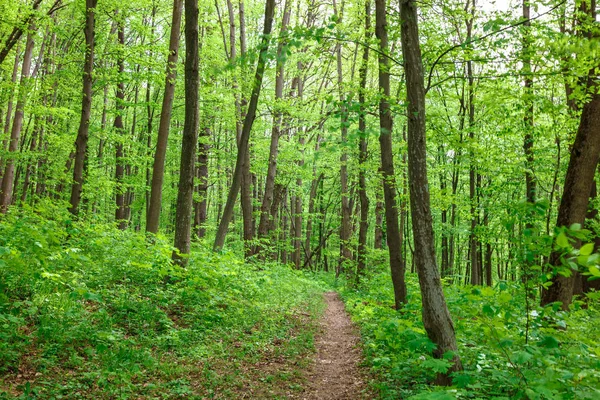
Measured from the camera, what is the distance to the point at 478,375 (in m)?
4.55

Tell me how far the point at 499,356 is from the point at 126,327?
5.43m

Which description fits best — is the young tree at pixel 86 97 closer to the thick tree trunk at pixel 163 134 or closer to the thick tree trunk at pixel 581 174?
the thick tree trunk at pixel 163 134

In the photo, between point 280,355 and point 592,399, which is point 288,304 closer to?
point 280,355

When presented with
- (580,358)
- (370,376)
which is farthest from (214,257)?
(580,358)

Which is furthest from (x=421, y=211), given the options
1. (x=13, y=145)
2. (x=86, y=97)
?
(x=13, y=145)

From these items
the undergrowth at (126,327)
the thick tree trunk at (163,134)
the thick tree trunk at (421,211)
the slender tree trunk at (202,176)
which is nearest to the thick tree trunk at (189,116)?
the undergrowth at (126,327)

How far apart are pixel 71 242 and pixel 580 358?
9109 mm

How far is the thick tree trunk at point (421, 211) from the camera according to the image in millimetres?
4641

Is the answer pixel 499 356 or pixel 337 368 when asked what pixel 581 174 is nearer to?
pixel 499 356

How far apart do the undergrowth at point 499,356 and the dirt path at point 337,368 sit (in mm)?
361

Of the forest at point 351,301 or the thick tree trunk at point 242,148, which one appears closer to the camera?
the forest at point 351,301

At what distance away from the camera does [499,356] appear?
473cm

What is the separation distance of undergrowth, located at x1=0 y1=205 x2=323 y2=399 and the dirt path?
1.03 ft

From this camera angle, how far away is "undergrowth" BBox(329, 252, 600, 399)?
11.1 feet
